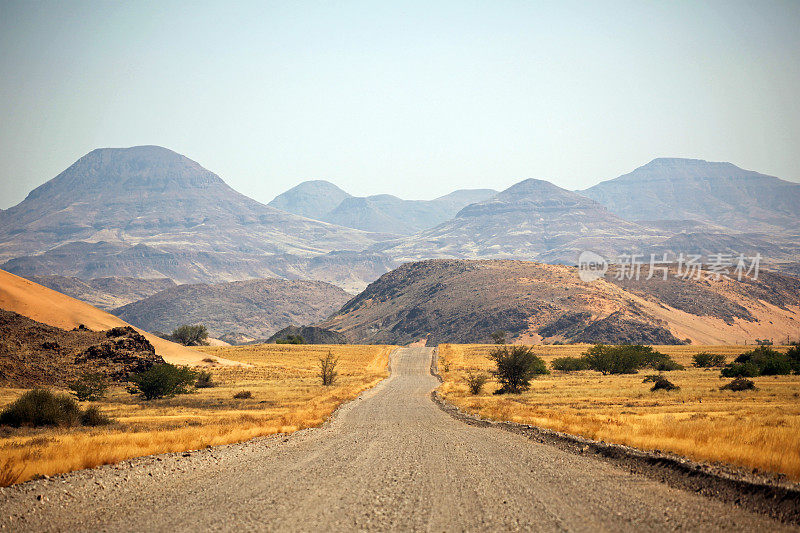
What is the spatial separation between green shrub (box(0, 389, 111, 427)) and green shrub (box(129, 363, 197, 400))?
14833 mm

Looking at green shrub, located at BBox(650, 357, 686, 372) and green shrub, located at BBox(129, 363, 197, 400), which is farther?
green shrub, located at BBox(650, 357, 686, 372)

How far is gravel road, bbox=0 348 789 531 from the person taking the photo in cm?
845

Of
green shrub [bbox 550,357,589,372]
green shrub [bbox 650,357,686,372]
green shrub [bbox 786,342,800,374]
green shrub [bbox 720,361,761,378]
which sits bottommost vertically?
green shrub [bbox 550,357,589,372]

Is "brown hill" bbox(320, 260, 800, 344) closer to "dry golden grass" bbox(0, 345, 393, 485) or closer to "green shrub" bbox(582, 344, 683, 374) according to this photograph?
"green shrub" bbox(582, 344, 683, 374)

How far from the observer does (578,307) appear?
12138cm

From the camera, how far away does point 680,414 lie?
2342 centimetres

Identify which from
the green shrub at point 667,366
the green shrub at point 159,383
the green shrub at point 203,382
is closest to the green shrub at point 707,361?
the green shrub at point 667,366

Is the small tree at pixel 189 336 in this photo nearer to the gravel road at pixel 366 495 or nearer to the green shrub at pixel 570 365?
the green shrub at pixel 570 365

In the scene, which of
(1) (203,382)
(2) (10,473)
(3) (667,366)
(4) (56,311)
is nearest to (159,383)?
(1) (203,382)

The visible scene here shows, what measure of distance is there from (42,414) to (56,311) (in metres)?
46.7

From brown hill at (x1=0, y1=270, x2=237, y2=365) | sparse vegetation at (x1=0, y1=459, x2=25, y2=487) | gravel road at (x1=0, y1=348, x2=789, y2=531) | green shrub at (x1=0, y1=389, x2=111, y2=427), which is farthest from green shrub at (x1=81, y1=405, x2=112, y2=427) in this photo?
brown hill at (x1=0, y1=270, x2=237, y2=365)

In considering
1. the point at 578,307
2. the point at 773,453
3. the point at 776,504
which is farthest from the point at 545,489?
the point at 578,307

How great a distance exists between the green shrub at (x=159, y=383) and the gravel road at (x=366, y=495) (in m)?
25.5

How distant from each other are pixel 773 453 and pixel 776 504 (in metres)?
3.71
